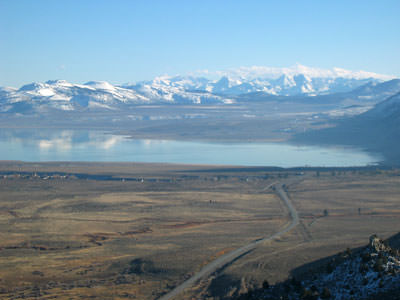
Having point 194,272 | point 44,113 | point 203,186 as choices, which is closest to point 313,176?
point 203,186

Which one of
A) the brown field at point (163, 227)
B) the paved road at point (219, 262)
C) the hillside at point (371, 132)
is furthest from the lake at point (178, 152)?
the paved road at point (219, 262)

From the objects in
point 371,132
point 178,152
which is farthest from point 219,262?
point 371,132

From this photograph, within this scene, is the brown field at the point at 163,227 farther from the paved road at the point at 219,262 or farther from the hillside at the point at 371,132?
the hillside at the point at 371,132

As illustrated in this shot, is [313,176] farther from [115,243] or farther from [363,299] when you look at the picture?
[363,299]

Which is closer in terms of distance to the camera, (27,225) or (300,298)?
(300,298)

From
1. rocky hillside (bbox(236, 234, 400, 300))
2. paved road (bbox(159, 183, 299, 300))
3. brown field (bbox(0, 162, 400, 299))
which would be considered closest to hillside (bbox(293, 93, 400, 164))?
brown field (bbox(0, 162, 400, 299))
